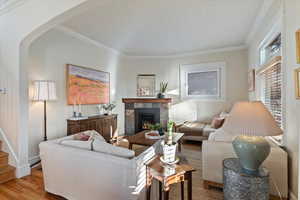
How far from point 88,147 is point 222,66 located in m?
4.61

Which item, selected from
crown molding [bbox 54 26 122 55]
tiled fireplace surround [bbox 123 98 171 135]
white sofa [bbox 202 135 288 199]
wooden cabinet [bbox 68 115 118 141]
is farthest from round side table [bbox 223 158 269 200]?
crown molding [bbox 54 26 122 55]

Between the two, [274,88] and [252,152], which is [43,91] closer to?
[252,152]

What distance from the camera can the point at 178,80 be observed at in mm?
5316

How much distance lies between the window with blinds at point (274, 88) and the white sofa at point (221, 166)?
60 cm

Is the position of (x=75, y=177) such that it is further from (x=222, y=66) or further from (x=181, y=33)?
(x=222, y=66)

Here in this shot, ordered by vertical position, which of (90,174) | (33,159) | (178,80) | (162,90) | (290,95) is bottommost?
(33,159)

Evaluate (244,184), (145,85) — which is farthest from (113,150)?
(145,85)

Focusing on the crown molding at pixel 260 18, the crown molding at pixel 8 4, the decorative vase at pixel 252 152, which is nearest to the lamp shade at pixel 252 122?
the decorative vase at pixel 252 152

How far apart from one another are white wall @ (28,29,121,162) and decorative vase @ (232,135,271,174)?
11.3ft

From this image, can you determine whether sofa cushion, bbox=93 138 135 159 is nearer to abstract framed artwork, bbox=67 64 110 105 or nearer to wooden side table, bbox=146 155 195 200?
wooden side table, bbox=146 155 195 200

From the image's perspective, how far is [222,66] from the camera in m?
4.79

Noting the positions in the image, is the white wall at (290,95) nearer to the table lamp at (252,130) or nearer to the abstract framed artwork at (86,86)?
the table lamp at (252,130)

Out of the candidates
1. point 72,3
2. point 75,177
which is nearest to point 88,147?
point 75,177

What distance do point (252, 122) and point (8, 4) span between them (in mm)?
4039
